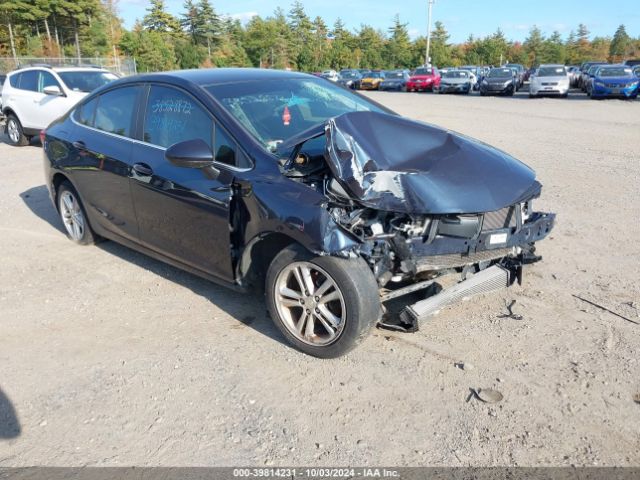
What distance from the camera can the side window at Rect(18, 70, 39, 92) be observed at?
12750 mm

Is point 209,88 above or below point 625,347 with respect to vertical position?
above

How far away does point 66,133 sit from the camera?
5574 mm

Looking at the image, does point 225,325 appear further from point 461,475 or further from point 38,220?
point 38,220

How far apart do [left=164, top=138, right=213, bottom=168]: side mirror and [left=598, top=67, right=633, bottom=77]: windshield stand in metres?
26.8

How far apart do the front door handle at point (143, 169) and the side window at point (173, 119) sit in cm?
21

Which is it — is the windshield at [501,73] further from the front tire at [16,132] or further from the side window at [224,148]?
the side window at [224,148]

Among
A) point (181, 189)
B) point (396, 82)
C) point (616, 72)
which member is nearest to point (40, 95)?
point (181, 189)

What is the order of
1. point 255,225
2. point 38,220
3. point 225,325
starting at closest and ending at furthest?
point 255,225, point 225,325, point 38,220

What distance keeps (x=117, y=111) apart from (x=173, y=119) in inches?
37.1

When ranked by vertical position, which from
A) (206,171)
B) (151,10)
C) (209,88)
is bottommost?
(206,171)

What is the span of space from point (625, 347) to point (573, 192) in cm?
430

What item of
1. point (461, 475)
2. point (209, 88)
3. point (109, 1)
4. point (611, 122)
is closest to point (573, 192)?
point (209, 88)

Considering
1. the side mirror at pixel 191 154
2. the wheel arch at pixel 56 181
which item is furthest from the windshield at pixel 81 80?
the side mirror at pixel 191 154

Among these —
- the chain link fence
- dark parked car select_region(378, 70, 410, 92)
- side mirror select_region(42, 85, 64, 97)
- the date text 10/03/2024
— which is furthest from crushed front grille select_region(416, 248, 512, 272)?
dark parked car select_region(378, 70, 410, 92)
